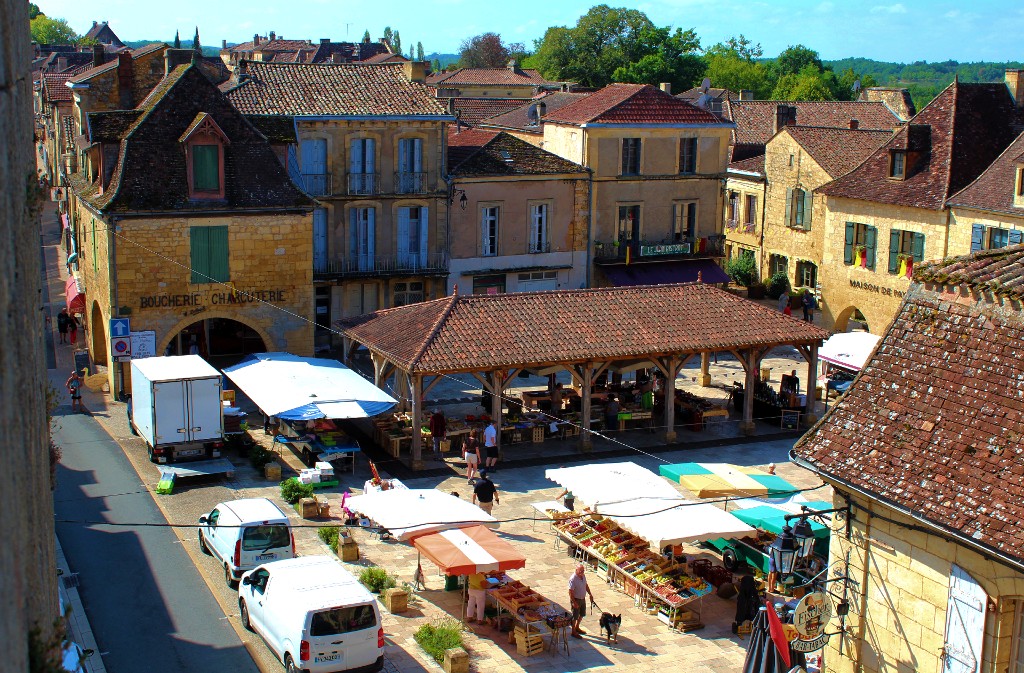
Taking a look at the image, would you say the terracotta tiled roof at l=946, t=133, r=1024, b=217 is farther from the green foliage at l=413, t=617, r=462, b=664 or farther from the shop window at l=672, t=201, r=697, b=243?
the green foliage at l=413, t=617, r=462, b=664

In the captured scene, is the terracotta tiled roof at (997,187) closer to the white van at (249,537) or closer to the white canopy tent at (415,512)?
the white canopy tent at (415,512)

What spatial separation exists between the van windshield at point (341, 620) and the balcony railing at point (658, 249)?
997 inches

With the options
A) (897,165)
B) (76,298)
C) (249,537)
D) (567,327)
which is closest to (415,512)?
(249,537)

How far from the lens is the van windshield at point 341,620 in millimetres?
16266

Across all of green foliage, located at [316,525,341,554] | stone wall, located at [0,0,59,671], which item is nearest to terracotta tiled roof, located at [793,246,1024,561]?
stone wall, located at [0,0,59,671]

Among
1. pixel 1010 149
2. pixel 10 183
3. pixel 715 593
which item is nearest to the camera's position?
pixel 10 183

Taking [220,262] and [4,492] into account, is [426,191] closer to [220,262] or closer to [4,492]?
[220,262]

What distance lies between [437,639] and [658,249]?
990 inches

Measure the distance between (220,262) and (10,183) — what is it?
2452cm

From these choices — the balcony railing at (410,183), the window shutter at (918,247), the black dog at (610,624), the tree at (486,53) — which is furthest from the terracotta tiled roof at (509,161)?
the tree at (486,53)

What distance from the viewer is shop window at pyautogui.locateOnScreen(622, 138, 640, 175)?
40469 millimetres

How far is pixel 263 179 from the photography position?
32031 mm

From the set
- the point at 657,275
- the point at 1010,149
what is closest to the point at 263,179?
the point at 657,275

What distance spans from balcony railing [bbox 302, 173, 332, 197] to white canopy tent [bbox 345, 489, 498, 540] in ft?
56.2
